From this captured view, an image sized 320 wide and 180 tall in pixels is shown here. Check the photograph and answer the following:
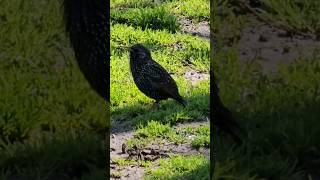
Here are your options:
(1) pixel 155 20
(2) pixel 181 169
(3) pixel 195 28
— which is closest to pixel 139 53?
(2) pixel 181 169

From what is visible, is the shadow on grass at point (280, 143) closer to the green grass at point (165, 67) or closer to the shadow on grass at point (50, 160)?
the shadow on grass at point (50, 160)

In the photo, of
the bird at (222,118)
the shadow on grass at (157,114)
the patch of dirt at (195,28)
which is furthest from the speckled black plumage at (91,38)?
the patch of dirt at (195,28)

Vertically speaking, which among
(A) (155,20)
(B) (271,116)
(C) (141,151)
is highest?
(B) (271,116)

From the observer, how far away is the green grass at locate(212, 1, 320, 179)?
3006 mm

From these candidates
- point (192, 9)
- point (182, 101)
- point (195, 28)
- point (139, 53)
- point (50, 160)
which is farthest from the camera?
point (192, 9)

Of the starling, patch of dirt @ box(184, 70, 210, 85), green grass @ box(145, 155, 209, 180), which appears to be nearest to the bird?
the starling

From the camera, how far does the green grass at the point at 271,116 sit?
3006 millimetres

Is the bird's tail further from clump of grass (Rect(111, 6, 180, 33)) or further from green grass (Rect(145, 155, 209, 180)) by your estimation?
clump of grass (Rect(111, 6, 180, 33))

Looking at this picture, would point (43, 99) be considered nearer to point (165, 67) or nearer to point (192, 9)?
point (165, 67)

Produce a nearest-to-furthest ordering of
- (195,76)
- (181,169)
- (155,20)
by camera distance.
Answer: (181,169)
(195,76)
(155,20)

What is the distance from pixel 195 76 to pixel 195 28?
1075mm

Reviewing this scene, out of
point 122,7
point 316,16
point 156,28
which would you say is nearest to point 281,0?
point 316,16

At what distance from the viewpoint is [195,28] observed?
693cm

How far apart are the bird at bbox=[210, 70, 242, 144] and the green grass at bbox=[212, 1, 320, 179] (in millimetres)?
24
